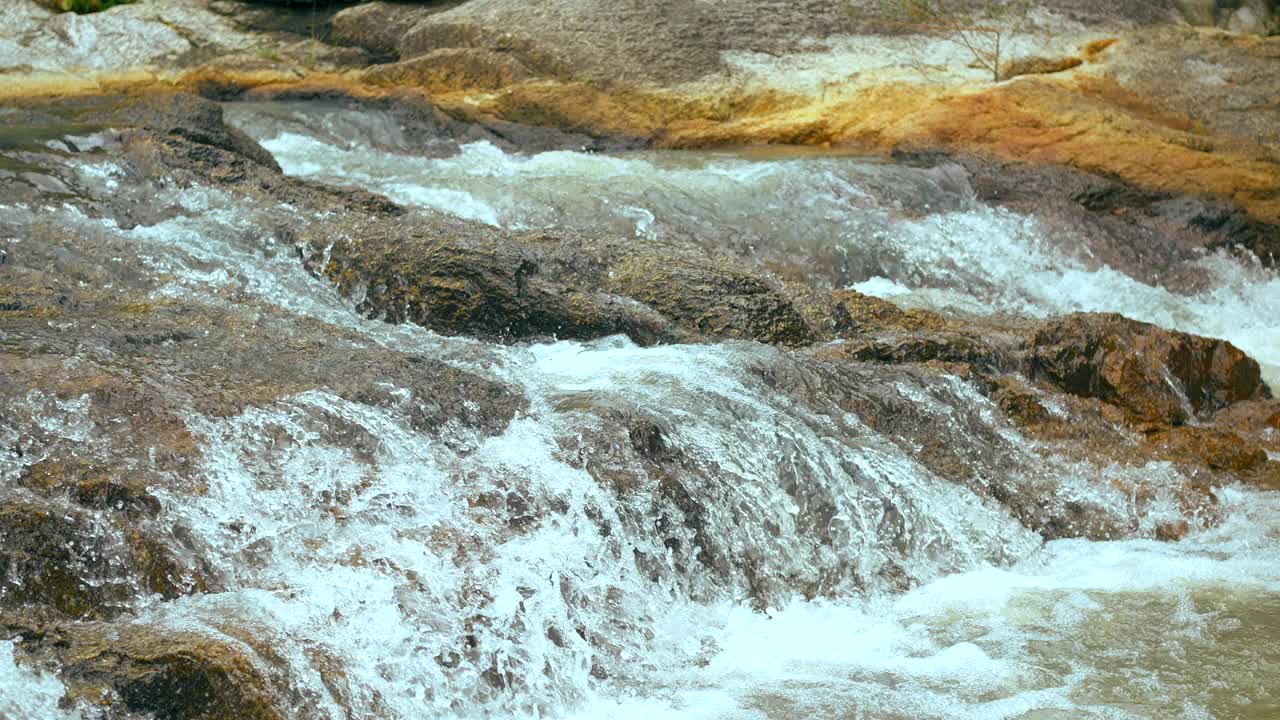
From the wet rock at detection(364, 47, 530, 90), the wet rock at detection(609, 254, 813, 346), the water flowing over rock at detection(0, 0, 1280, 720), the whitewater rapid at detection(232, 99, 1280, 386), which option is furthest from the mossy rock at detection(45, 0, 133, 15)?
the wet rock at detection(609, 254, 813, 346)

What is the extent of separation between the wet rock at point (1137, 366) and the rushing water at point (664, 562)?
549 mm

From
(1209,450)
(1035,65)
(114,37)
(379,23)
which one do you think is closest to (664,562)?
(1209,450)

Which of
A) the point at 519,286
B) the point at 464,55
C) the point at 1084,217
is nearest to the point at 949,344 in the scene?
the point at 519,286

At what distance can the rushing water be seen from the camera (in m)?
3.29

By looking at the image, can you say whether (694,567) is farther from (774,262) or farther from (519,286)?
(774,262)

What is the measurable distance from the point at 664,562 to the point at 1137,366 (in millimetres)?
2550

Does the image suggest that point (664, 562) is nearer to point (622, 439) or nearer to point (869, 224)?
point (622, 439)

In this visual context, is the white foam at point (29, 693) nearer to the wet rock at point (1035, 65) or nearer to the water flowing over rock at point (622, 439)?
the water flowing over rock at point (622, 439)

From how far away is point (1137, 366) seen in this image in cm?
542

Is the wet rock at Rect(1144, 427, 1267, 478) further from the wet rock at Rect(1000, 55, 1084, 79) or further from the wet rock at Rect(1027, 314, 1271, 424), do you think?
the wet rock at Rect(1000, 55, 1084, 79)

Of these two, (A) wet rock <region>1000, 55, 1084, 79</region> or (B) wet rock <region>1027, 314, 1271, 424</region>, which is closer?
(B) wet rock <region>1027, 314, 1271, 424</region>

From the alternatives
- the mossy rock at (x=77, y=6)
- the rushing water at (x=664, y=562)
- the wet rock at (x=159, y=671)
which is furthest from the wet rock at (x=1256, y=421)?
the mossy rock at (x=77, y=6)

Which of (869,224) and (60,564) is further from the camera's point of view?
(869,224)

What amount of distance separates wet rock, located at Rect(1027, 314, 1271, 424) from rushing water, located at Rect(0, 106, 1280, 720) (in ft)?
1.80
